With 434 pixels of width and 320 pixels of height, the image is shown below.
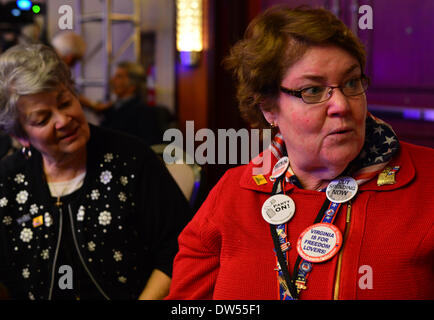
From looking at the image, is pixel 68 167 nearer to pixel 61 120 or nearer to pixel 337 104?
pixel 61 120

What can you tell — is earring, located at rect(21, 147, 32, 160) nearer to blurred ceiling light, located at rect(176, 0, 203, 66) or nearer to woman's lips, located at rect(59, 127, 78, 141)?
woman's lips, located at rect(59, 127, 78, 141)

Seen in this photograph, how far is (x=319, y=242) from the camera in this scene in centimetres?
118

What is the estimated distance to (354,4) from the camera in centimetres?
307

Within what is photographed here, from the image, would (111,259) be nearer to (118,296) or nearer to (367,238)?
(118,296)

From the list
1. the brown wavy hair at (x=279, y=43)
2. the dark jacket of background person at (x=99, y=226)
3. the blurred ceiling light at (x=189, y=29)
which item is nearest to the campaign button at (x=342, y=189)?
the brown wavy hair at (x=279, y=43)

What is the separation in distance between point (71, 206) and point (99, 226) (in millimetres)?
116

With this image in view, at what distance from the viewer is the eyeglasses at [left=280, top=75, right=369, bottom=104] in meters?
1.22

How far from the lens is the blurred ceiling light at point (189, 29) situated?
14.5 ft

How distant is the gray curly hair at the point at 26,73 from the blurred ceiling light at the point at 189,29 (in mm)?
2738

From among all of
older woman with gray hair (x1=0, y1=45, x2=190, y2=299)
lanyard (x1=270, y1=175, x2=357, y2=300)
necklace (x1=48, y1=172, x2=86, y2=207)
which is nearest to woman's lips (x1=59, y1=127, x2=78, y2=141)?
older woman with gray hair (x1=0, y1=45, x2=190, y2=299)

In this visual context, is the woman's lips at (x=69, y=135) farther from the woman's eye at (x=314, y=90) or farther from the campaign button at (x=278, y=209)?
the woman's eye at (x=314, y=90)

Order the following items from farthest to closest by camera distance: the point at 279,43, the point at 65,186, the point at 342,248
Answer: the point at 65,186 < the point at 279,43 < the point at 342,248

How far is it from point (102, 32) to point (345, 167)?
5.15 metres

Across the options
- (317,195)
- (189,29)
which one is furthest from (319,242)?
(189,29)
